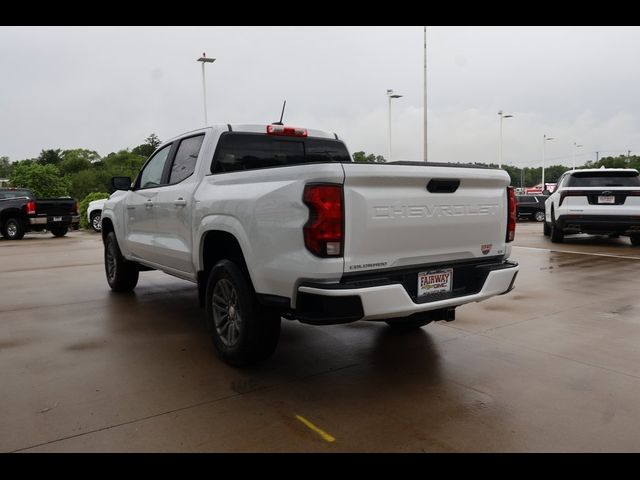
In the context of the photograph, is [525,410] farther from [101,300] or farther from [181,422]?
[101,300]

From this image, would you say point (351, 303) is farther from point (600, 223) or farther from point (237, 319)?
point (600, 223)

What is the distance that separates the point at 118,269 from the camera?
707 centimetres

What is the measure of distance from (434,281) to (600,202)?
942cm

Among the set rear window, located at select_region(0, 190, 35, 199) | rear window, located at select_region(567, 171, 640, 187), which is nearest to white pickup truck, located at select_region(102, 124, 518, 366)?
rear window, located at select_region(567, 171, 640, 187)

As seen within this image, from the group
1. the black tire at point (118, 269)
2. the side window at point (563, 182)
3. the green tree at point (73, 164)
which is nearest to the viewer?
the black tire at point (118, 269)

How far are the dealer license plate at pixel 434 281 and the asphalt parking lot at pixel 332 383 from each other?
67 cm

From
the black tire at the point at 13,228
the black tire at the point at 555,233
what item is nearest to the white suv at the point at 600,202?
the black tire at the point at 555,233

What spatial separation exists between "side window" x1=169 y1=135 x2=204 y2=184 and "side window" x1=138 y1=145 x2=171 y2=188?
31cm

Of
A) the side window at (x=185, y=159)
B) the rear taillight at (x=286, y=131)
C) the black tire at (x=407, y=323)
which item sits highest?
the rear taillight at (x=286, y=131)

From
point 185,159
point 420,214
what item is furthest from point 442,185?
point 185,159

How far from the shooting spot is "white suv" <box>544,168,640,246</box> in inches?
443

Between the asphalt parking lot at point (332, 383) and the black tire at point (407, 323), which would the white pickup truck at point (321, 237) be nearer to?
the black tire at point (407, 323)

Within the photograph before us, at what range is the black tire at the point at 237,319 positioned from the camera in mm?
3832
